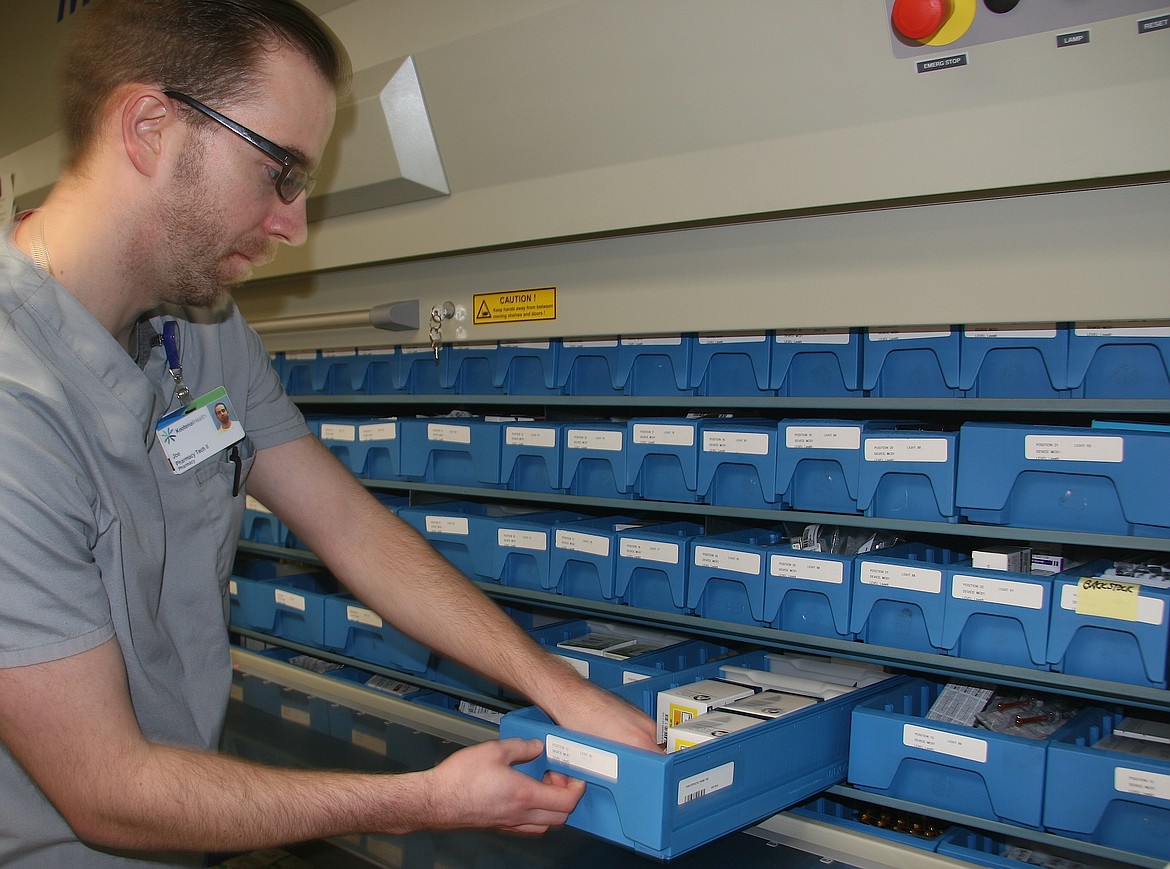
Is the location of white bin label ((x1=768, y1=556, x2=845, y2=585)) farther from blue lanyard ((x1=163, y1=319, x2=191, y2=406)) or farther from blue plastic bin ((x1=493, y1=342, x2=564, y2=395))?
blue lanyard ((x1=163, y1=319, x2=191, y2=406))

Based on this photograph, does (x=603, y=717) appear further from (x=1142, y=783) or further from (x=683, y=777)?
(x=1142, y=783)

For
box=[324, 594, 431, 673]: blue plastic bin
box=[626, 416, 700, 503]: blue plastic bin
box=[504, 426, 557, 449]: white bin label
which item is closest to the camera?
box=[626, 416, 700, 503]: blue plastic bin

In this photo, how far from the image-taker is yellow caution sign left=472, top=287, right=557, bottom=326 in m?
2.20

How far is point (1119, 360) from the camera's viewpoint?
153 cm

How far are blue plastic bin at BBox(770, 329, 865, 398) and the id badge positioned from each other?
1046 millimetres

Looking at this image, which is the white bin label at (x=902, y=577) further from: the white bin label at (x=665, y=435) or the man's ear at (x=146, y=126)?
the man's ear at (x=146, y=126)

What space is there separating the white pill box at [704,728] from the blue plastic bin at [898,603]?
12.7 inches

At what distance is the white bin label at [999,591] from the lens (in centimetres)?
154

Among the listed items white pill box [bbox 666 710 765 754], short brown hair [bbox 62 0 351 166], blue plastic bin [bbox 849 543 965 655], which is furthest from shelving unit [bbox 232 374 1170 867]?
short brown hair [bbox 62 0 351 166]

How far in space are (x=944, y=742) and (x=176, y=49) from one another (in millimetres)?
1619

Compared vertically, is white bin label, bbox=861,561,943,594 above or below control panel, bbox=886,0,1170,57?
below

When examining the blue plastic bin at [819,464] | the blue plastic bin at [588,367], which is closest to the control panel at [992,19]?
the blue plastic bin at [819,464]

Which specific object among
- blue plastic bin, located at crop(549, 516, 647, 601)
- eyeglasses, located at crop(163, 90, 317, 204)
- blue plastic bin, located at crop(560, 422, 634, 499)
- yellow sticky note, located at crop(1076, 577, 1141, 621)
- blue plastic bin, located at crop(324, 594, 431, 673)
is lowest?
blue plastic bin, located at crop(324, 594, 431, 673)

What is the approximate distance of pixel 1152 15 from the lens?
1.29 metres
